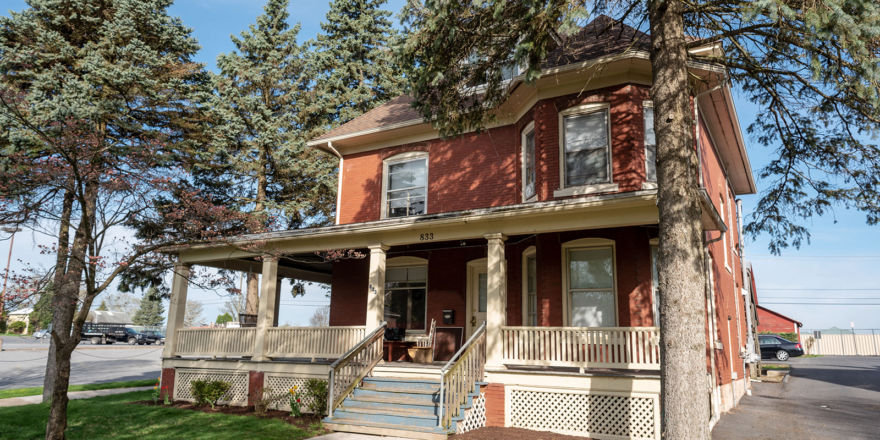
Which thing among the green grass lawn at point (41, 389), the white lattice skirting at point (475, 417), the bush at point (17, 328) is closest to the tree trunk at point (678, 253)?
the white lattice skirting at point (475, 417)

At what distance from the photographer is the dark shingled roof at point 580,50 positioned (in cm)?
1084

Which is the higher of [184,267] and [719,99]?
[719,99]

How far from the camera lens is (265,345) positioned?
12.4 meters

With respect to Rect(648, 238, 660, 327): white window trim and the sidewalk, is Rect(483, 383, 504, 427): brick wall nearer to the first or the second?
Rect(648, 238, 660, 327): white window trim

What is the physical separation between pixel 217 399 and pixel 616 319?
29.4ft

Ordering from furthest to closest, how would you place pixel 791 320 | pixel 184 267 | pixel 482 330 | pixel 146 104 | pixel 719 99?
pixel 791 320 < pixel 146 104 < pixel 184 267 < pixel 719 99 < pixel 482 330

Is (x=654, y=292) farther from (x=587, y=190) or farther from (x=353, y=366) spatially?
(x=353, y=366)

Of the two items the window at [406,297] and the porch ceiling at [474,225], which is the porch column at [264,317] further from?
the window at [406,297]

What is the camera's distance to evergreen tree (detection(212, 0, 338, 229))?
70.2 feet

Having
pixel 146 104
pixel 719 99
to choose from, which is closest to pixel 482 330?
pixel 719 99

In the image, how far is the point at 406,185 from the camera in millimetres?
14750

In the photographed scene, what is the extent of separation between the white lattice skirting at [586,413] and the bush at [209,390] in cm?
682

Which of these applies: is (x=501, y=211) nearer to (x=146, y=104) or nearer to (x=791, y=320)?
(x=146, y=104)

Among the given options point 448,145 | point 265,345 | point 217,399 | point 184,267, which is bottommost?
point 217,399
